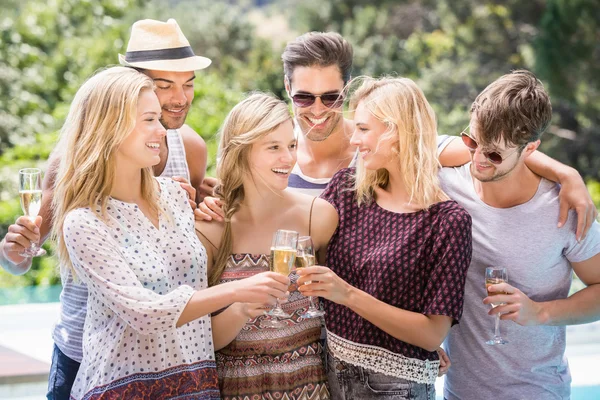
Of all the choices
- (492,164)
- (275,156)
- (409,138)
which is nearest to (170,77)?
(275,156)

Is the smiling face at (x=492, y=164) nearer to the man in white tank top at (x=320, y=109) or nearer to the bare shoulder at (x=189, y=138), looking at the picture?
the man in white tank top at (x=320, y=109)

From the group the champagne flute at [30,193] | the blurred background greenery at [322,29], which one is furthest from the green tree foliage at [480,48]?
the champagne flute at [30,193]

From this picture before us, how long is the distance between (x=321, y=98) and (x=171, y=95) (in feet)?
2.16

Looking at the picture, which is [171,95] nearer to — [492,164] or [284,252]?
[284,252]

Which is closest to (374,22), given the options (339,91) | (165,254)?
(339,91)

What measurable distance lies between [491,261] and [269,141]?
0.99 m

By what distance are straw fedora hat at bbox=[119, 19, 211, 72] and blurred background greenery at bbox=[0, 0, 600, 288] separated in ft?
29.1

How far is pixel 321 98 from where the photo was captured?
3.63m

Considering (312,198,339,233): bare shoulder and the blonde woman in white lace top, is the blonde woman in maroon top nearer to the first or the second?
(312,198,339,233): bare shoulder

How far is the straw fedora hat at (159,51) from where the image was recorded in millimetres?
3498

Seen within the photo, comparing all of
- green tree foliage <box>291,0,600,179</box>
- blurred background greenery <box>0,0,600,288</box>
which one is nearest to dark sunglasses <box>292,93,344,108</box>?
blurred background greenery <box>0,0,600,288</box>

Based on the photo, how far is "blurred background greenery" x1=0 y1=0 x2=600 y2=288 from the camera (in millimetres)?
14102

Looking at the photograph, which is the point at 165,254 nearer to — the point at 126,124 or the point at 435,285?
the point at 126,124

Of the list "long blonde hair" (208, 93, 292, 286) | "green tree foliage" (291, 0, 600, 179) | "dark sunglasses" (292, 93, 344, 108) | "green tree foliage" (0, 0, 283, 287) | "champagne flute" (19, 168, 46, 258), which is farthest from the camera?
"green tree foliage" (291, 0, 600, 179)
